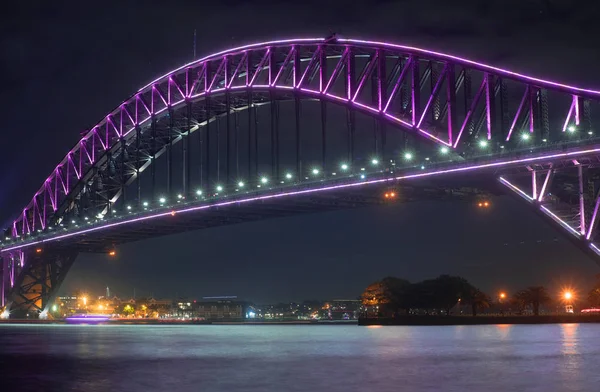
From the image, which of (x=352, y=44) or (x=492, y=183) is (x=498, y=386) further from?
(x=352, y=44)

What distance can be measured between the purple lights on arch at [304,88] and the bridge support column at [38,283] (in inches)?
279

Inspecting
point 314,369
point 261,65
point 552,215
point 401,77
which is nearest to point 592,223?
point 552,215

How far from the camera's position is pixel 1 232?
124 metres

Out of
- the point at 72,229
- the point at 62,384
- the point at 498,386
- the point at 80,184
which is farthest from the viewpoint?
the point at 80,184

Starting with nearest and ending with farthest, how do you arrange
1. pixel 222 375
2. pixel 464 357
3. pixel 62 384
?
pixel 62 384 → pixel 222 375 → pixel 464 357

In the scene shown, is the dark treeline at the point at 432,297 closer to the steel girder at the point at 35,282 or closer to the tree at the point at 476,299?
the tree at the point at 476,299

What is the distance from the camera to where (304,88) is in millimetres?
75062

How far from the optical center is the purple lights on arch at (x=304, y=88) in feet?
198

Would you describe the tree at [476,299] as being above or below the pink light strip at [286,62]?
below

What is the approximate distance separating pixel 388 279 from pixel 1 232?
58.1 meters

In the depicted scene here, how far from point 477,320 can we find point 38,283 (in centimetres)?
5608

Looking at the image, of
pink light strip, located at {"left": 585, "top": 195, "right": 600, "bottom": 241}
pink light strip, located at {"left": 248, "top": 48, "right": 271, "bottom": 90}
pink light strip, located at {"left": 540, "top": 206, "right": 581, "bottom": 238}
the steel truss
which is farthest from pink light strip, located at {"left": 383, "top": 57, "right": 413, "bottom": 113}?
pink light strip, located at {"left": 585, "top": 195, "right": 600, "bottom": 241}

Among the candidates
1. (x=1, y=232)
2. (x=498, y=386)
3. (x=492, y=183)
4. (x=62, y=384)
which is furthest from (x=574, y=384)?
(x=1, y=232)

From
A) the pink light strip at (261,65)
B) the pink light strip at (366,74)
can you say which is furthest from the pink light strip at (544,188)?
the pink light strip at (261,65)
